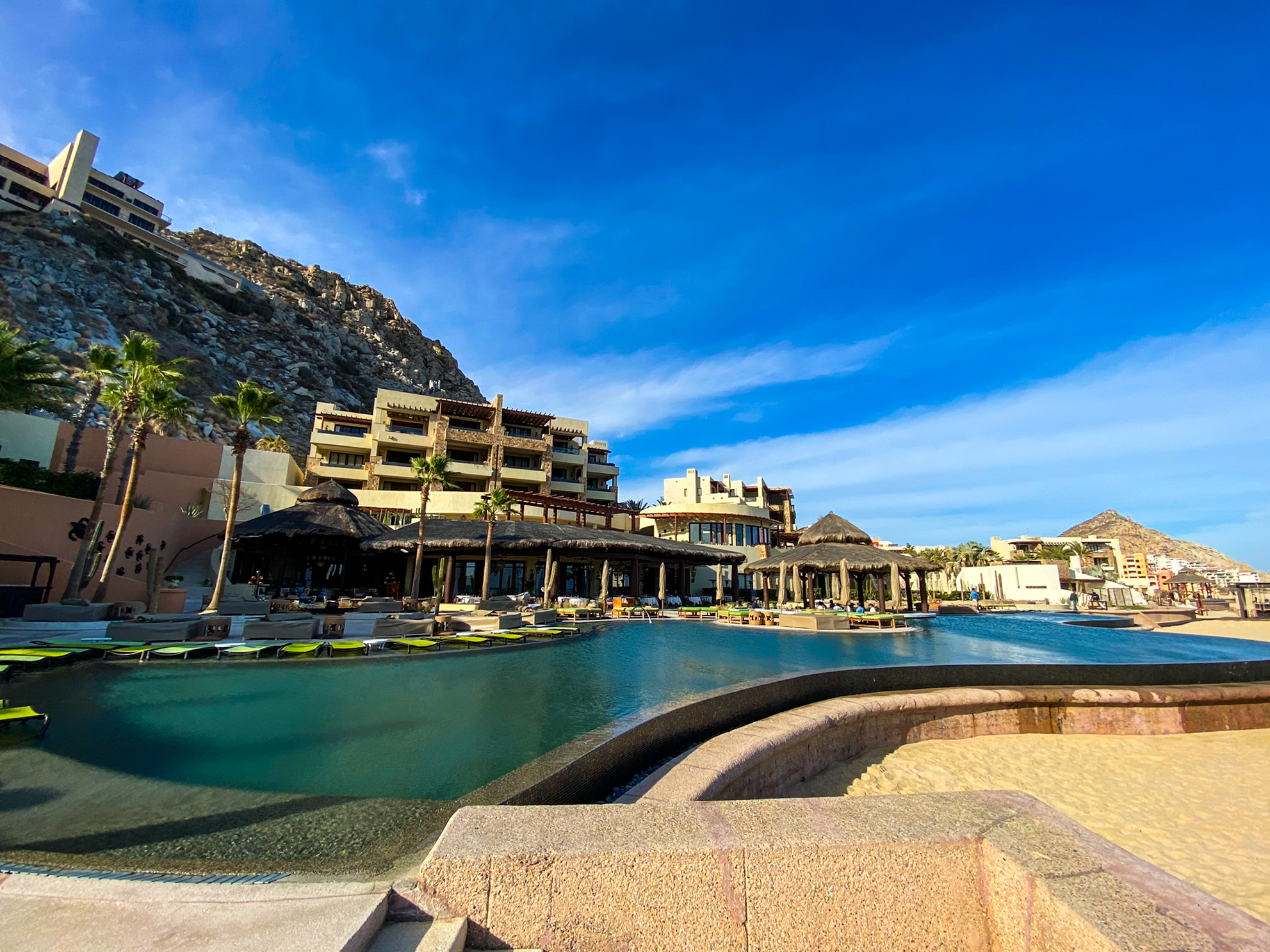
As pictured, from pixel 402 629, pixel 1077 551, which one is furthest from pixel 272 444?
pixel 1077 551

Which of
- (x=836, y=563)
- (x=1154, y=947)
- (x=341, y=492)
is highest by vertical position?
(x=341, y=492)

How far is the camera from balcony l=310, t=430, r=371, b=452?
44.3m

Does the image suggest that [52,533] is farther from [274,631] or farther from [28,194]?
[28,194]

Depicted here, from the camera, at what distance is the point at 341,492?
29.0 meters

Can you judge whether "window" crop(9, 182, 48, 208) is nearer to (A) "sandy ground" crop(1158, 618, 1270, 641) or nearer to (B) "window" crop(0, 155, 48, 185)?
(B) "window" crop(0, 155, 48, 185)

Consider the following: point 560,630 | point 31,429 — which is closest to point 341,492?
point 31,429

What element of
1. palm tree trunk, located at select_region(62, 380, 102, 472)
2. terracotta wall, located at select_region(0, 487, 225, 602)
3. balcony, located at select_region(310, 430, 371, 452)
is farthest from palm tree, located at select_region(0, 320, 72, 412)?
balcony, located at select_region(310, 430, 371, 452)

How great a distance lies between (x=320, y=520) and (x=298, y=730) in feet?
68.4

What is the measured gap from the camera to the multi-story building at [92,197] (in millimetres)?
63281

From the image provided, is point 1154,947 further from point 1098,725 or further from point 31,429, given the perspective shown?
point 31,429

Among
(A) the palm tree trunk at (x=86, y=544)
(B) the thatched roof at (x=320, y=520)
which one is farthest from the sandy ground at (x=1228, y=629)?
(A) the palm tree trunk at (x=86, y=544)

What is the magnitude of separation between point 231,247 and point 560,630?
11504cm

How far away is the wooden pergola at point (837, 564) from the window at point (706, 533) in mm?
7433

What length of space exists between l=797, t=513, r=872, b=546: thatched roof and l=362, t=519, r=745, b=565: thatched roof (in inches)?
272
